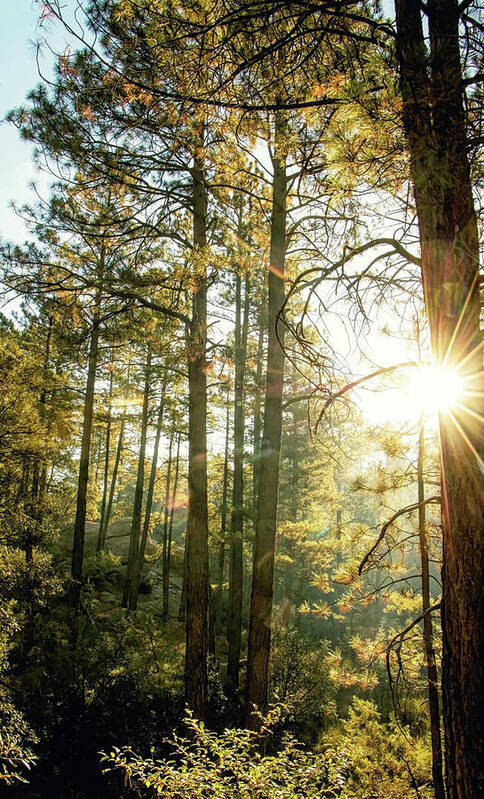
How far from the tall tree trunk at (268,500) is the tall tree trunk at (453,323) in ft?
10.3

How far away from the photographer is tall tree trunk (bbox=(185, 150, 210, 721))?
5.82 meters

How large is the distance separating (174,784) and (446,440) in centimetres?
255

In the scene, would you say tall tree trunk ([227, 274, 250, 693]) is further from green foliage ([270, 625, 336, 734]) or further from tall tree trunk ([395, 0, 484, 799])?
tall tree trunk ([395, 0, 484, 799])

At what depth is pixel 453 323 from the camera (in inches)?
75.8

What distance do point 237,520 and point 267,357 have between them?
5998mm

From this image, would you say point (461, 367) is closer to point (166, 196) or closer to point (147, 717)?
point (166, 196)

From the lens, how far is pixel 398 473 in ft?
13.1

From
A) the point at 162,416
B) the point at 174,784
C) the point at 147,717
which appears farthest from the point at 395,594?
the point at 162,416

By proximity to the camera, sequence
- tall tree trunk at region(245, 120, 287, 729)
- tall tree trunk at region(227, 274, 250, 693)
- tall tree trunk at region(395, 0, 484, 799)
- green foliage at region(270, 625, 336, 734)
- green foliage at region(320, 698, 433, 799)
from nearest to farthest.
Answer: tall tree trunk at region(395, 0, 484, 799) < green foliage at region(320, 698, 433, 799) < tall tree trunk at region(245, 120, 287, 729) < green foliage at region(270, 625, 336, 734) < tall tree trunk at region(227, 274, 250, 693)

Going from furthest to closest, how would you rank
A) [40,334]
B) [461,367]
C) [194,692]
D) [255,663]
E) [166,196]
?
[40,334], [166,196], [194,692], [255,663], [461,367]

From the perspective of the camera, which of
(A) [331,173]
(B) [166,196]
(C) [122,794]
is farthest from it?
(B) [166,196]

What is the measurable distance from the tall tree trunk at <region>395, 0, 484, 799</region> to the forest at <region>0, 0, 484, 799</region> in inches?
0.4

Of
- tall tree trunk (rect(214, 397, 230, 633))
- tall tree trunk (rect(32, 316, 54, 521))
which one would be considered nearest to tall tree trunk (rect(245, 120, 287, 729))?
tall tree trunk (rect(32, 316, 54, 521))

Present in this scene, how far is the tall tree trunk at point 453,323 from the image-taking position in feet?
5.60
